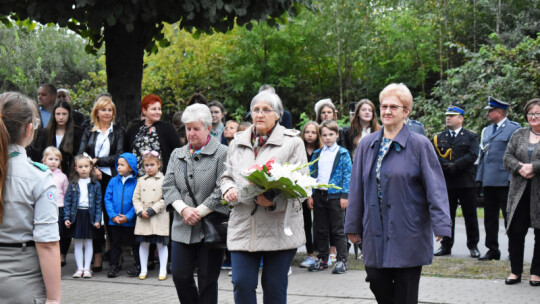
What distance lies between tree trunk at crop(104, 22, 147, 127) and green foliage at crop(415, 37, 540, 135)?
11416mm

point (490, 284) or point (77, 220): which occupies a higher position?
point (77, 220)

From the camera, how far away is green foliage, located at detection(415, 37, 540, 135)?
761 inches

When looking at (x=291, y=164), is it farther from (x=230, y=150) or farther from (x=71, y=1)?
(x=71, y=1)

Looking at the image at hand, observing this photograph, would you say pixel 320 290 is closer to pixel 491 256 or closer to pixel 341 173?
pixel 341 173

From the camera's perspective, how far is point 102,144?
33.3 feet

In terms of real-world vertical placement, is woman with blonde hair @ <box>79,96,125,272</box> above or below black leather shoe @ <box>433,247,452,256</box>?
above

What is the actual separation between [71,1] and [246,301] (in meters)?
6.03

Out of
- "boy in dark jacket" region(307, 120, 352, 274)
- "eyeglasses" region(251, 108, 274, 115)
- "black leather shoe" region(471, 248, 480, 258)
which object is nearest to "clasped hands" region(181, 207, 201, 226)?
"eyeglasses" region(251, 108, 274, 115)

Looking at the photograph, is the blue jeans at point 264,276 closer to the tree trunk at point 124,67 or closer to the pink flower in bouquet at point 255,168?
the pink flower in bouquet at point 255,168

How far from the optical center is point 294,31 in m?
26.3

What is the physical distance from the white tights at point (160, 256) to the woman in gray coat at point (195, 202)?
128 inches

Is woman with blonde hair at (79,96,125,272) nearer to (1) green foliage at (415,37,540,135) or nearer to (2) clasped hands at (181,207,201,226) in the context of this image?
(2) clasped hands at (181,207,201,226)

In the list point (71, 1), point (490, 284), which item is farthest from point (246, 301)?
point (71, 1)

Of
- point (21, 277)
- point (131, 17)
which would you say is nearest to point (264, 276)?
point (21, 277)
